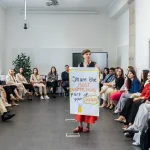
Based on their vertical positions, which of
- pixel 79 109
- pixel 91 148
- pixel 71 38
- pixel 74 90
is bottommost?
pixel 91 148

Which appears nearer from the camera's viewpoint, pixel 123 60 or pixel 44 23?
pixel 123 60

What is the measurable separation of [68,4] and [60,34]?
4.74 feet

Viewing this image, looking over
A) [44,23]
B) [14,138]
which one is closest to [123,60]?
[44,23]

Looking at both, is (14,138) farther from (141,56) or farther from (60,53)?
(60,53)

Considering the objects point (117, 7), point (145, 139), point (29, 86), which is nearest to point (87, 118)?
point (145, 139)

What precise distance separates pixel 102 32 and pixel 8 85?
202 inches

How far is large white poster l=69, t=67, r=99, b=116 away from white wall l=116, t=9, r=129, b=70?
5.12 metres

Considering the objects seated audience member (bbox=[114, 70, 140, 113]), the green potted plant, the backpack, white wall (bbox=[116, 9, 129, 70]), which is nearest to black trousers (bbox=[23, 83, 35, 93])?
the green potted plant

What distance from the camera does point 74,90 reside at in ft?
16.6

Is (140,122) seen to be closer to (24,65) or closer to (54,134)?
(54,134)

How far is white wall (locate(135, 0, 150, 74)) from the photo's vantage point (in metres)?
7.14

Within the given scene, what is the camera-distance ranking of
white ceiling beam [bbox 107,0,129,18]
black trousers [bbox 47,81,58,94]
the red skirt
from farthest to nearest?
black trousers [bbox 47,81,58,94] → white ceiling beam [bbox 107,0,129,18] → the red skirt

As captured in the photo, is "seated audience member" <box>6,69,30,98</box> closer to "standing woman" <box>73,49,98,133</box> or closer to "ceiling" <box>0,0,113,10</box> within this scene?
"ceiling" <box>0,0,113,10</box>

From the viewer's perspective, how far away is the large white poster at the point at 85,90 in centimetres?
496
